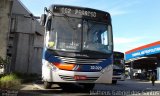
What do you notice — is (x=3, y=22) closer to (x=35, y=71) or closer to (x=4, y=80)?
(x=4, y=80)

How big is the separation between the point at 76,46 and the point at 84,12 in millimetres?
1685

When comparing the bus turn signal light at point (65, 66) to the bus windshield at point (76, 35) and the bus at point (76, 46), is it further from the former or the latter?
the bus windshield at point (76, 35)

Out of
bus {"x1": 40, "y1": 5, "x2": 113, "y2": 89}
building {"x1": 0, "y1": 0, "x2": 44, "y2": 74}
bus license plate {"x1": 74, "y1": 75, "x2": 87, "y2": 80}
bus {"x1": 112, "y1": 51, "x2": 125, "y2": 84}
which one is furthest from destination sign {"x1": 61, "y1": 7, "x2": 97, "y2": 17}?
bus {"x1": 112, "y1": 51, "x2": 125, "y2": 84}

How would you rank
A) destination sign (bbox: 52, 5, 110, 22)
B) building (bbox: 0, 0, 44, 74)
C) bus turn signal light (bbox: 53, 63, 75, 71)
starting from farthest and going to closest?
building (bbox: 0, 0, 44, 74) → destination sign (bbox: 52, 5, 110, 22) → bus turn signal light (bbox: 53, 63, 75, 71)

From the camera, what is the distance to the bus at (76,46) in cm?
1405

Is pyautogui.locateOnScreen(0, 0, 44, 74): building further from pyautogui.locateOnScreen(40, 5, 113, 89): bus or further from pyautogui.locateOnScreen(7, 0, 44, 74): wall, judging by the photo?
pyautogui.locateOnScreen(40, 5, 113, 89): bus

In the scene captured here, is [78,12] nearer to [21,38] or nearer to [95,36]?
[95,36]

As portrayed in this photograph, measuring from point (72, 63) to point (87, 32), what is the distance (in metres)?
1.65

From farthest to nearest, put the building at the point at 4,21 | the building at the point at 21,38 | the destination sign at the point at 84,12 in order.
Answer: the building at the point at 21,38 < the building at the point at 4,21 < the destination sign at the point at 84,12

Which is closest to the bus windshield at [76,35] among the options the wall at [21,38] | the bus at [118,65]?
the wall at [21,38]

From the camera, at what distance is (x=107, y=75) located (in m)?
14.7

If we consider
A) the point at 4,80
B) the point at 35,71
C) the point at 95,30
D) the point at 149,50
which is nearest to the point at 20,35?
the point at 35,71

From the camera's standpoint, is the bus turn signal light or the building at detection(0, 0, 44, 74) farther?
the building at detection(0, 0, 44, 74)

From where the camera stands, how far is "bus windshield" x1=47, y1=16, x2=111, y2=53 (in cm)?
1437
